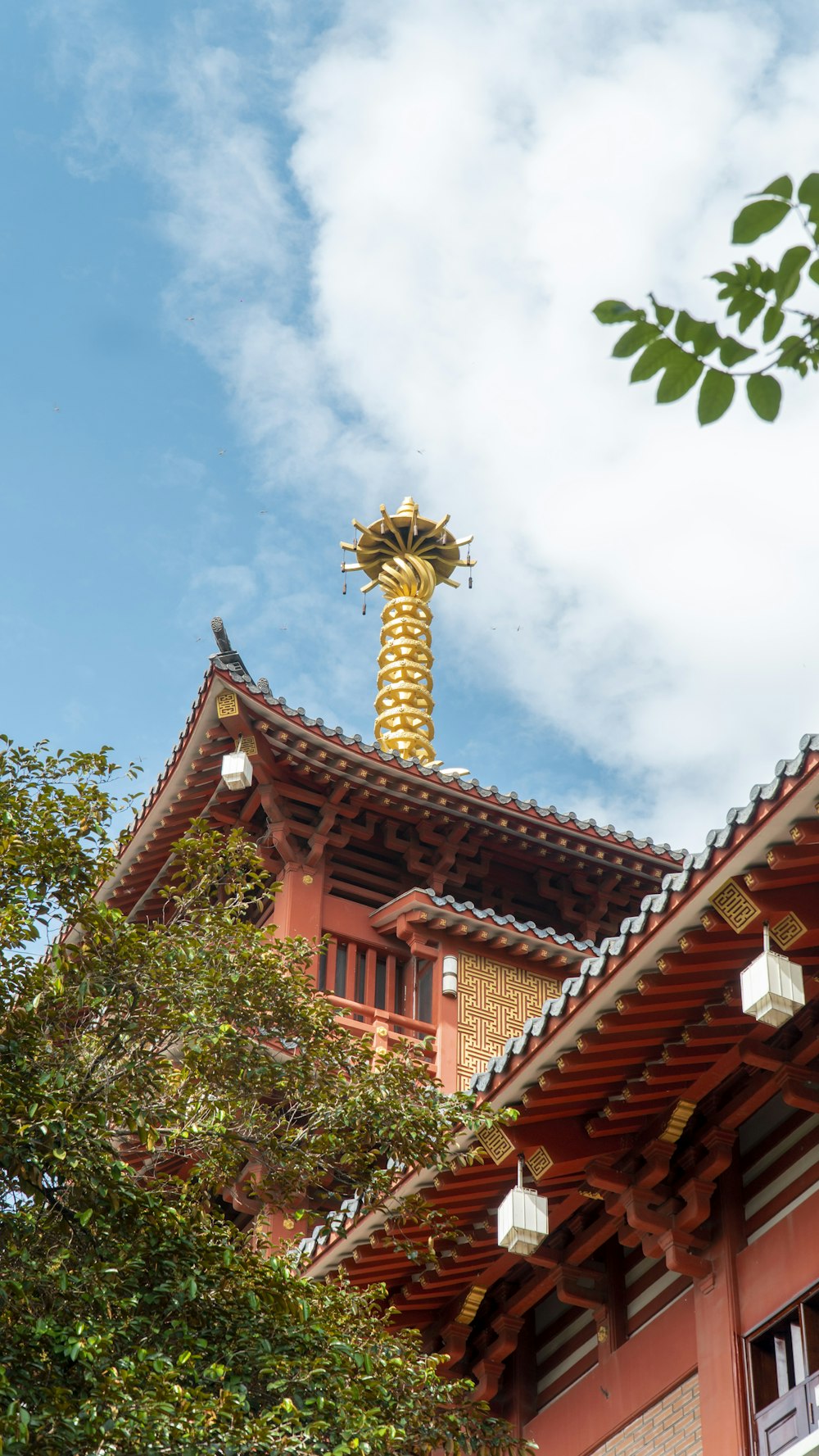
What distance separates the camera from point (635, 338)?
4680 millimetres

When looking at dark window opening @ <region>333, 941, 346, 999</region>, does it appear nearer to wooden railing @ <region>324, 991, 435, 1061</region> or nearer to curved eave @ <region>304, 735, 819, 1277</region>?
wooden railing @ <region>324, 991, 435, 1061</region>

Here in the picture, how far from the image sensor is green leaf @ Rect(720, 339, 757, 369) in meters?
4.68

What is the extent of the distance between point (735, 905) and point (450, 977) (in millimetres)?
8890

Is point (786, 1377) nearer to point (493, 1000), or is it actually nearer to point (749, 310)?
point (749, 310)

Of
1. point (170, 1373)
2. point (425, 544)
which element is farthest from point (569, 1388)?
point (425, 544)

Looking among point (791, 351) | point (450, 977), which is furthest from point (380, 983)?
point (791, 351)

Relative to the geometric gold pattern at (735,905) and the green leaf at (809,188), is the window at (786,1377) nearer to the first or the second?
the geometric gold pattern at (735,905)

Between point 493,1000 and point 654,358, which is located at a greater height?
point 493,1000

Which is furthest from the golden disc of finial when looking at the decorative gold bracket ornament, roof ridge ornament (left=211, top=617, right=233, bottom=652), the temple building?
the temple building

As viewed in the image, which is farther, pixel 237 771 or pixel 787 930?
pixel 237 771

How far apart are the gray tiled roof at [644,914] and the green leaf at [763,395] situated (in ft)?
15.8

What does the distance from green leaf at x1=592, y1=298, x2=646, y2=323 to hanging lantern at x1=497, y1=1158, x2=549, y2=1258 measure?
732 centimetres

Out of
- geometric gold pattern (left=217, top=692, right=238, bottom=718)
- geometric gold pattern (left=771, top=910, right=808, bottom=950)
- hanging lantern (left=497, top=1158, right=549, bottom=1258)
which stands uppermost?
geometric gold pattern (left=217, top=692, right=238, bottom=718)

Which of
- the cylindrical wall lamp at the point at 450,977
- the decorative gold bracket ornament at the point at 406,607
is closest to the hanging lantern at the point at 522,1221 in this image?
the cylindrical wall lamp at the point at 450,977
